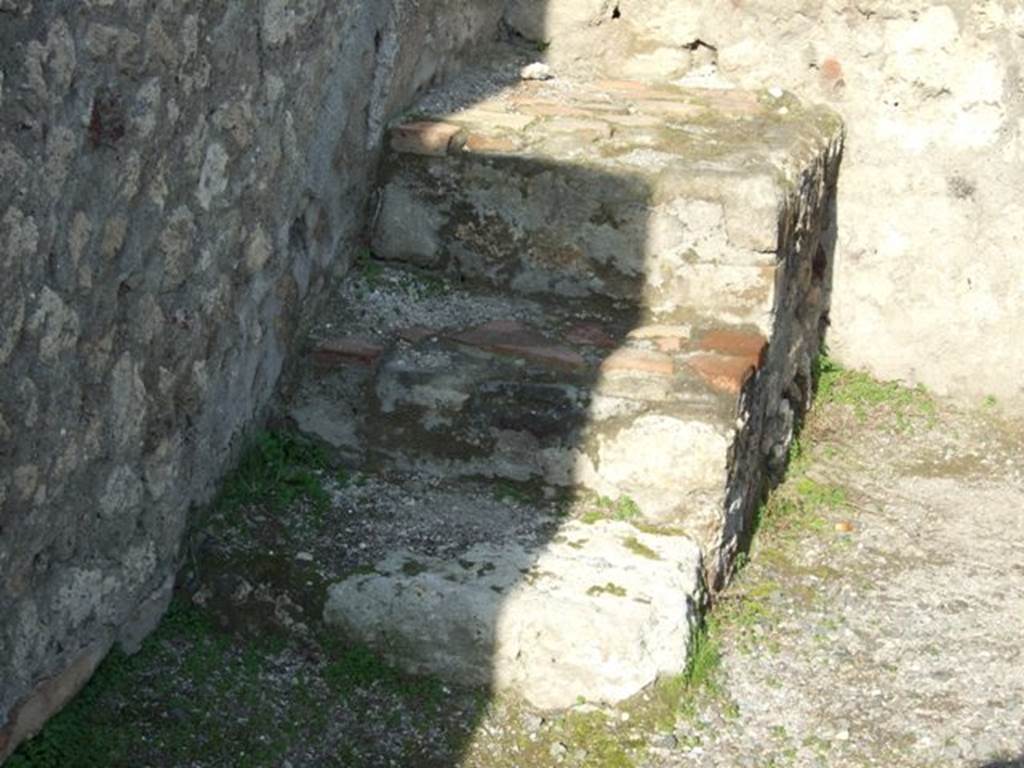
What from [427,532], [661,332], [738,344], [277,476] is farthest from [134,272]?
[738,344]

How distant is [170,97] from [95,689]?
1049 millimetres

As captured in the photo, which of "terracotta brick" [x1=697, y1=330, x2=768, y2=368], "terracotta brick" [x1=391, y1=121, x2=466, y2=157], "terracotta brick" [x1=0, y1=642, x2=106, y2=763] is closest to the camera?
"terracotta brick" [x1=0, y1=642, x2=106, y2=763]

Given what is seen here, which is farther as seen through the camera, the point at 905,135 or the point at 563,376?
the point at 905,135

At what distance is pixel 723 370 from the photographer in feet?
11.4

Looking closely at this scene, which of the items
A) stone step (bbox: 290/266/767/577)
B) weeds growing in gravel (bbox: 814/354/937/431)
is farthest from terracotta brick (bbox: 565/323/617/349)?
weeds growing in gravel (bbox: 814/354/937/431)

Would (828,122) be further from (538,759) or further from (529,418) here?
(538,759)

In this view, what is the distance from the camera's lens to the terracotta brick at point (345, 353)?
3.53 meters

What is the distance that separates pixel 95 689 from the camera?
2.92m

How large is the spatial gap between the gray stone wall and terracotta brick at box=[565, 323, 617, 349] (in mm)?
582

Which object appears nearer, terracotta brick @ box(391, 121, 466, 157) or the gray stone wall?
the gray stone wall

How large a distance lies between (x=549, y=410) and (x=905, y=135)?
1.75 m

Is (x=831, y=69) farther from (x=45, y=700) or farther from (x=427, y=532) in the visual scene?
(x=45, y=700)

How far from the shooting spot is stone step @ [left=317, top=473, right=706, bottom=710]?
302 centimetres

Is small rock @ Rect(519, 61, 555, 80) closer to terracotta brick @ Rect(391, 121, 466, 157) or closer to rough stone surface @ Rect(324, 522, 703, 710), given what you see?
terracotta brick @ Rect(391, 121, 466, 157)
